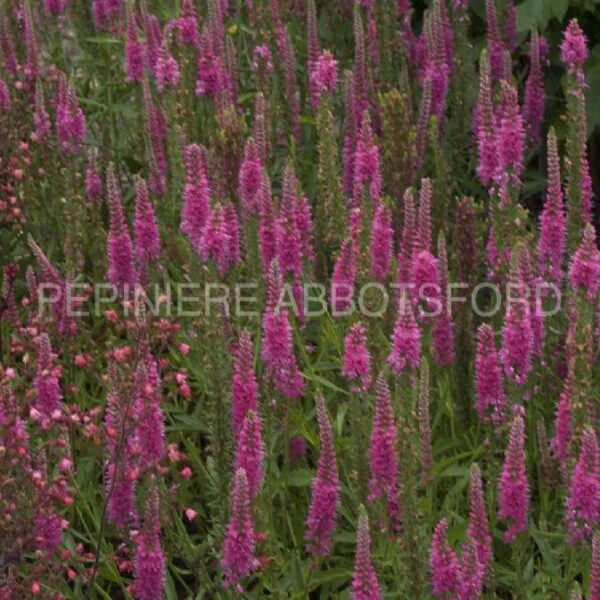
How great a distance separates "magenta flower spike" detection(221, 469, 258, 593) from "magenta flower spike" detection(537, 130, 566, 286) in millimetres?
1460

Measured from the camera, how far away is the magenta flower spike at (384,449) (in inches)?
139

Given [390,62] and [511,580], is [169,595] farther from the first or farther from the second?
[390,62]

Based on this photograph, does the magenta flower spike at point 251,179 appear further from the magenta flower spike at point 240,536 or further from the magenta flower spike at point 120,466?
the magenta flower spike at point 240,536

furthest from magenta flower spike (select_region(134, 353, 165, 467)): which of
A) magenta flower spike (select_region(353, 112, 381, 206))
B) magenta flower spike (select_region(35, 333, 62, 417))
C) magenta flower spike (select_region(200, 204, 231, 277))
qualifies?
magenta flower spike (select_region(353, 112, 381, 206))

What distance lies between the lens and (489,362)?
12.9ft

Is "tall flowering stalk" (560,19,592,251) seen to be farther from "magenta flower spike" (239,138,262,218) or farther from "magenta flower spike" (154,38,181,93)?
"magenta flower spike" (154,38,181,93)

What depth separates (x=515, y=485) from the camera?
3.60 m

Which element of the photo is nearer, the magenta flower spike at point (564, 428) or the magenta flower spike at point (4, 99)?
the magenta flower spike at point (564, 428)

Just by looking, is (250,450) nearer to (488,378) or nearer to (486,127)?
(488,378)

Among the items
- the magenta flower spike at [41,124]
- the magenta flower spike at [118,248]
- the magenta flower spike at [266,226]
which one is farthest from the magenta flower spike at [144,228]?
the magenta flower spike at [41,124]

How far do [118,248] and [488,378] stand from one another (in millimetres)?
1379

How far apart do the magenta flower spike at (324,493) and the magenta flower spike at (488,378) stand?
1.65 ft

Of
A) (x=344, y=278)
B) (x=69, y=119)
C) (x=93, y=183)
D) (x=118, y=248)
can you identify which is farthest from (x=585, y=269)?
(x=69, y=119)

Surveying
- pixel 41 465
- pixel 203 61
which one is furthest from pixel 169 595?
pixel 203 61
